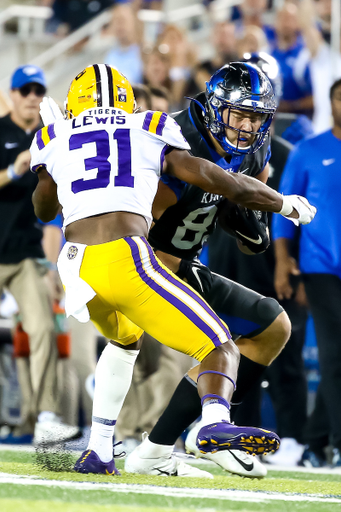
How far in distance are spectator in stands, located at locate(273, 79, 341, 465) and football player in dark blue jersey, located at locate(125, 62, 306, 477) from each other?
3.74ft

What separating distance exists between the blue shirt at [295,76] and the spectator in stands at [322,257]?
7.78 ft

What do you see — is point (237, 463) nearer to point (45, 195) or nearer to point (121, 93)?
point (45, 195)

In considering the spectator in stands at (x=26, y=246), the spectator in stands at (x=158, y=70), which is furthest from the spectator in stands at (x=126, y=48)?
the spectator in stands at (x=26, y=246)

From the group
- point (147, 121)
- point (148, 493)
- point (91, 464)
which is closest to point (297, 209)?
point (147, 121)

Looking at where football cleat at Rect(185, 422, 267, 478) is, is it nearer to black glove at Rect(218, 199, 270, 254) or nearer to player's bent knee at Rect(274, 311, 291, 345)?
player's bent knee at Rect(274, 311, 291, 345)

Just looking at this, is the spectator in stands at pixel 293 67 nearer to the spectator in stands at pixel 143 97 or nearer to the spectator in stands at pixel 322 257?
the spectator in stands at pixel 143 97

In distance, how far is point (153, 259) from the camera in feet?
10.7

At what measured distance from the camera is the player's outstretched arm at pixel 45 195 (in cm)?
354

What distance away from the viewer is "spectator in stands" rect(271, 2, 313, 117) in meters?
7.74

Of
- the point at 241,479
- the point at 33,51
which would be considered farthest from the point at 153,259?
the point at 33,51

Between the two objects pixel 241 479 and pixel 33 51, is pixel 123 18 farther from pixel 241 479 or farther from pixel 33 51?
pixel 241 479

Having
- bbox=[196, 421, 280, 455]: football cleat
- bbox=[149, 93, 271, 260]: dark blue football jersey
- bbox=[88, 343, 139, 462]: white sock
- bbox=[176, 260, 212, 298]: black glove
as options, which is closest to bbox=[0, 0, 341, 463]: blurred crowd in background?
bbox=[149, 93, 271, 260]: dark blue football jersey

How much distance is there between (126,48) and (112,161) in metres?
6.41

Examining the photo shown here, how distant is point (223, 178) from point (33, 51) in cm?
911
